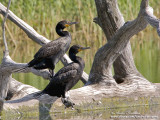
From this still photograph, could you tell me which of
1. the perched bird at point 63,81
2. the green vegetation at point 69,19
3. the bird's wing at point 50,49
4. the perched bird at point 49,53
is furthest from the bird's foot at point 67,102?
the green vegetation at point 69,19

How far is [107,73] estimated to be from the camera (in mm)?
6660

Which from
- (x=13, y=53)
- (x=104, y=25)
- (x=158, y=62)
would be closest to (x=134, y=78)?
(x=104, y=25)

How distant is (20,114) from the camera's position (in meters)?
6.14

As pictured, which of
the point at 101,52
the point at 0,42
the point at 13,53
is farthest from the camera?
the point at 0,42

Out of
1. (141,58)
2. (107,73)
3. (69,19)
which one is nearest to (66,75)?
(107,73)

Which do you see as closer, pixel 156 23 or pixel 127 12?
pixel 156 23

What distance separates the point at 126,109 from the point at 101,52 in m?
0.92

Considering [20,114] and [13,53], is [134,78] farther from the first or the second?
[13,53]

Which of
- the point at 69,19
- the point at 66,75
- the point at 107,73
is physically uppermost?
the point at 69,19

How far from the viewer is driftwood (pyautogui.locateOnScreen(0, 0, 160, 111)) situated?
6141mm

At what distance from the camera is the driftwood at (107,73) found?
6141mm

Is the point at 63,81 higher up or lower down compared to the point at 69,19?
lower down

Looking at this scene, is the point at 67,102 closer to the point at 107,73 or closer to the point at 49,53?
the point at 49,53

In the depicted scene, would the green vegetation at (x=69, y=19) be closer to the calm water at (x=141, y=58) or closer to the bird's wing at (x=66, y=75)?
the calm water at (x=141, y=58)
